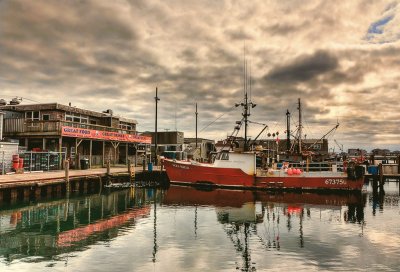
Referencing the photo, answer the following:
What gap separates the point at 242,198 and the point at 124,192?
1060 centimetres

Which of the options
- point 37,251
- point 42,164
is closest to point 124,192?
point 42,164

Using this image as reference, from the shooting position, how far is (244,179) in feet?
110

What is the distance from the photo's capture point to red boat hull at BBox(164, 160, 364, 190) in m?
31.9

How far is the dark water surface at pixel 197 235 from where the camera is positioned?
11773 millimetres

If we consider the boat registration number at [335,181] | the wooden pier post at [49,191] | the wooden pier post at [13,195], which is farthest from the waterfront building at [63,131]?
the boat registration number at [335,181]

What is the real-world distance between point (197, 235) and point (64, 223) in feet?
24.1

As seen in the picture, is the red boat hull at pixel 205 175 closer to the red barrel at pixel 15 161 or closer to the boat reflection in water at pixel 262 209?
the boat reflection in water at pixel 262 209

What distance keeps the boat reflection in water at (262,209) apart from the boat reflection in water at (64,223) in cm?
480

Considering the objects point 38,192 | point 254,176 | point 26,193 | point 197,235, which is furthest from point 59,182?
point 254,176

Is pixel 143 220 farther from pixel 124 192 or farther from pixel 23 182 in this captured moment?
pixel 124 192

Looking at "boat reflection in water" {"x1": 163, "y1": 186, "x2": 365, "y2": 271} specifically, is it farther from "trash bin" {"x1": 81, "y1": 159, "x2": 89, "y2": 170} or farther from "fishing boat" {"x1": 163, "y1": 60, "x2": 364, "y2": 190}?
"trash bin" {"x1": 81, "y1": 159, "x2": 89, "y2": 170}

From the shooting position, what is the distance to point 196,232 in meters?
16.4

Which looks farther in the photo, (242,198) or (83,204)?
(242,198)

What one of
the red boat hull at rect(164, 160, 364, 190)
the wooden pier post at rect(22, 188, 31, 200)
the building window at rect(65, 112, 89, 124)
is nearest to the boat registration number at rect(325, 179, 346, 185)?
the red boat hull at rect(164, 160, 364, 190)
